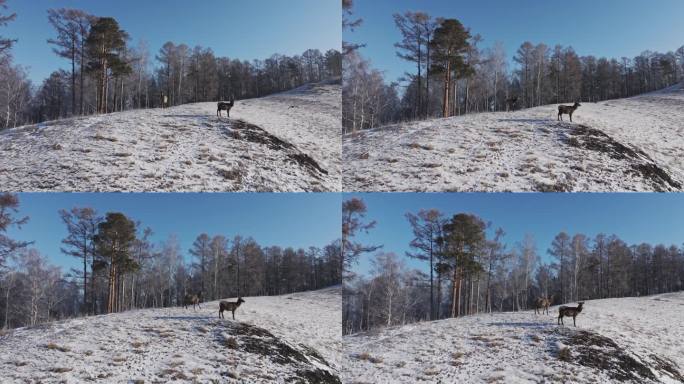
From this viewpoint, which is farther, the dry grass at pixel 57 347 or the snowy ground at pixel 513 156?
the snowy ground at pixel 513 156

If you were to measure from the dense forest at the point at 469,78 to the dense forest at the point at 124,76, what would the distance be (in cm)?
1233

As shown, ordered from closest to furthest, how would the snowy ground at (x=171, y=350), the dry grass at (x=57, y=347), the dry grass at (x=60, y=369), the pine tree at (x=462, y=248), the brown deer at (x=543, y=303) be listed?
the dry grass at (x=60, y=369), the snowy ground at (x=171, y=350), the dry grass at (x=57, y=347), the brown deer at (x=543, y=303), the pine tree at (x=462, y=248)

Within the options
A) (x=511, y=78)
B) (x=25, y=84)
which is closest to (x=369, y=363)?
(x=511, y=78)

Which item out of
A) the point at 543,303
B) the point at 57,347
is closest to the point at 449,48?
the point at 543,303

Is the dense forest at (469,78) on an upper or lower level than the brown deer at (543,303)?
upper

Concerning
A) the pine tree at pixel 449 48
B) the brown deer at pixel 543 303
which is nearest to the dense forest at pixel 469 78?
the pine tree at pixel 449 48

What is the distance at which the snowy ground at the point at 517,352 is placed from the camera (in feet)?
36.2

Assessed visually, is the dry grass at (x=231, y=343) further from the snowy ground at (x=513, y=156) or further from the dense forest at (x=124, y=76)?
the dense forest at (x=124, y=76)

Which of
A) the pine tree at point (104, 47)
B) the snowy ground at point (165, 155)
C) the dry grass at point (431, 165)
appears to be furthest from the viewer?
the pine tree at point (104, 47)

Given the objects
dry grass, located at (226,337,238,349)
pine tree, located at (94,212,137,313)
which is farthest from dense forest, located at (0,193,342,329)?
dry grass, located at (226,337,238,349)

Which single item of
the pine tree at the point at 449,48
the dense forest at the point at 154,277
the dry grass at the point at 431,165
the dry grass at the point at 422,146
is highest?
the pine tree at the point at 449,48

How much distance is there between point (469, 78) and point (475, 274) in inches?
404

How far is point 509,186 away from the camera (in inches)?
485

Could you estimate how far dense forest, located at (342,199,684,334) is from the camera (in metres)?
17.3
